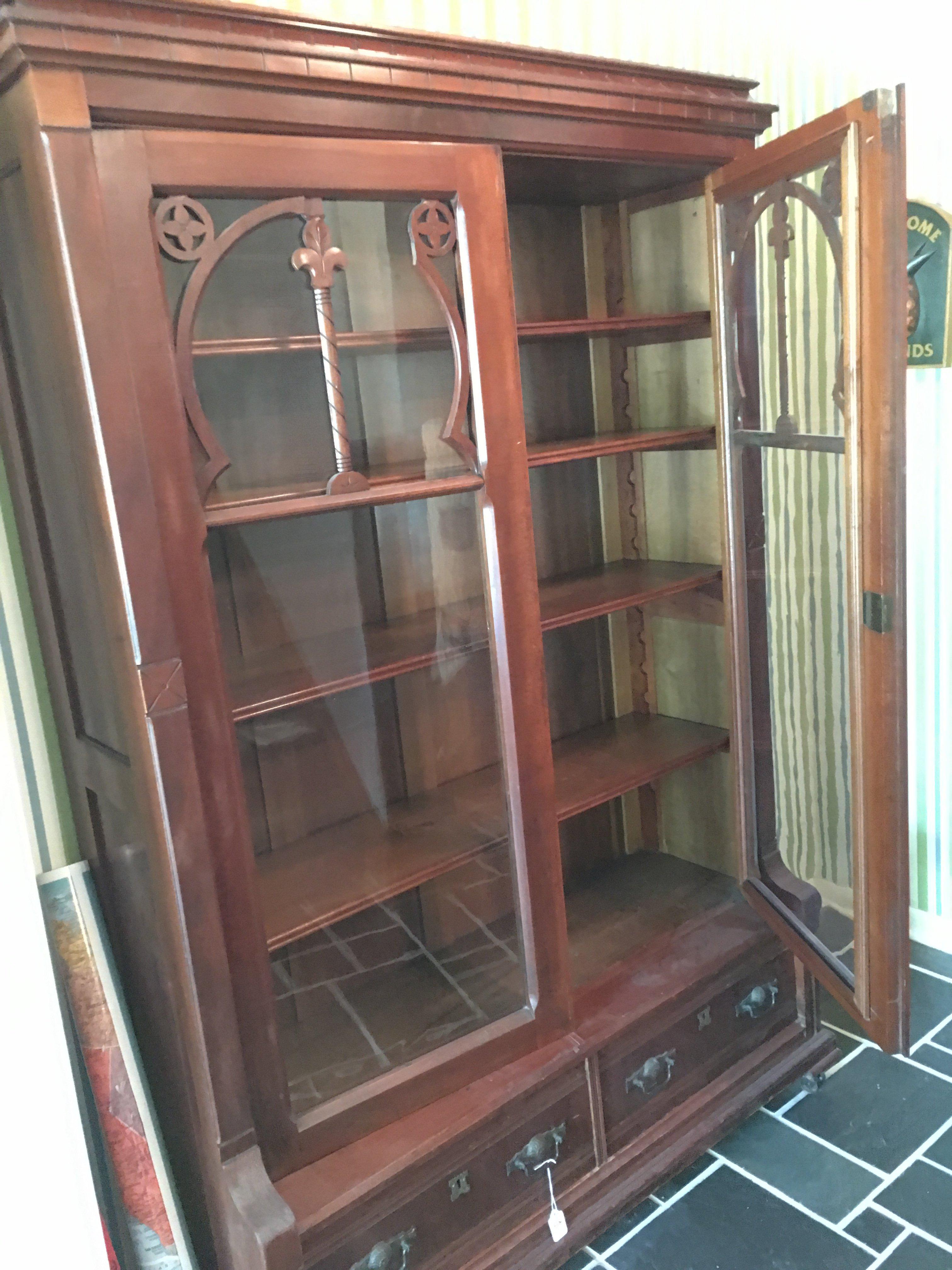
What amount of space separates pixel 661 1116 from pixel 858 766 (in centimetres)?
75

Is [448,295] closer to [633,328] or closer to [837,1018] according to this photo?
[633,328]

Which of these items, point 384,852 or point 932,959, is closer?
point 384,852

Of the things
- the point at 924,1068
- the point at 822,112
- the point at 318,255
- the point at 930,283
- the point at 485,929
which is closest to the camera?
the point at 318,255

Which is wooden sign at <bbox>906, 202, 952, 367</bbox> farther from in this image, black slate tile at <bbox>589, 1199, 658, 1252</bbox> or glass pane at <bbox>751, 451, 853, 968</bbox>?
black slate tile at <bbox>589, 1199, 658, 1252</bbox>

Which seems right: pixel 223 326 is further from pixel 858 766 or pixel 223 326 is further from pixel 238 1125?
pixel 858 766

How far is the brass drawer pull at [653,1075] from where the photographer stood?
162 centimetres

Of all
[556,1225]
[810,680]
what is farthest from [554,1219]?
[810,680]

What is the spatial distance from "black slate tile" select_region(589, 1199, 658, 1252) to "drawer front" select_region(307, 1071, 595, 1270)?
0.14 m

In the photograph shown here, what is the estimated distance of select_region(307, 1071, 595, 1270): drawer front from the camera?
129cm

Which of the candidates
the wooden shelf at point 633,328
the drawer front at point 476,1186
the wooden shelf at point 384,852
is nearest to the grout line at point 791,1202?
the drawer front at point 476,1186

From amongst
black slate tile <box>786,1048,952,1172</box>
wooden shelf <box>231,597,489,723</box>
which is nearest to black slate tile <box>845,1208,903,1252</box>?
black slate tile <box>786,1048,952,1172</box>

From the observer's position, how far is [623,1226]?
1.63 metres

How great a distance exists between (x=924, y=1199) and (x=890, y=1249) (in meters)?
0.13

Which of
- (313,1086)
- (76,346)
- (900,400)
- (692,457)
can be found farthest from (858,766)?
(76,346)
